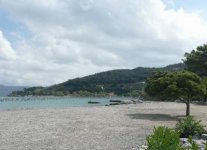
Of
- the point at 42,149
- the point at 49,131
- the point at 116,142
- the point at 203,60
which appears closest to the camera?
the point at 42,149

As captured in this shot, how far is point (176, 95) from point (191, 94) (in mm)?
1699

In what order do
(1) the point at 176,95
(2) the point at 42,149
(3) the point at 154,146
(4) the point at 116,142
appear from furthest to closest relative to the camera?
(1) the point at 176,95, (4) the point at 116,142, (2) the point at 42,149, (3) the point at 154,146

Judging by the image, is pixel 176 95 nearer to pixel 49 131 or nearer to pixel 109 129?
pixel 109 129

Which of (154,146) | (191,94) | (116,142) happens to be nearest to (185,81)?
(191,94)

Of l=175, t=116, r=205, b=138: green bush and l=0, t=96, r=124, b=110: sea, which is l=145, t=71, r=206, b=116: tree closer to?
l=175, t=116, r=205, b=138: green bush

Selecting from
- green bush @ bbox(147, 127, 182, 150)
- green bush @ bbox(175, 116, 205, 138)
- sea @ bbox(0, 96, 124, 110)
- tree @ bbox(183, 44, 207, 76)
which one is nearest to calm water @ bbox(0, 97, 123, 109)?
sea @ bbox(0, 96, 124, 110)

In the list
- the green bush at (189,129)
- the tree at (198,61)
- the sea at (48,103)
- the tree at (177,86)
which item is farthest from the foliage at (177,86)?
the tree at (198,61)

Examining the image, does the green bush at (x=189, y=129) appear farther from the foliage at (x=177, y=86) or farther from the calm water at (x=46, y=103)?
the calm water at (x=46, y=103)

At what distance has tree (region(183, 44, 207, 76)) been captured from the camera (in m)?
83.6

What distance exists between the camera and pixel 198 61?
83.9 meters

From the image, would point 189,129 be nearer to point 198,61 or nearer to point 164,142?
point 164,142

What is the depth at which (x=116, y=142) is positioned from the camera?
22672 mm

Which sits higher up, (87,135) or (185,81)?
(185,81)

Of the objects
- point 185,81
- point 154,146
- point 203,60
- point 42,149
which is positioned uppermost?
point 203,60
